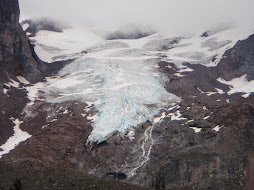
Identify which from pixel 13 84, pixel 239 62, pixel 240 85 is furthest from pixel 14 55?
pixel 239 62

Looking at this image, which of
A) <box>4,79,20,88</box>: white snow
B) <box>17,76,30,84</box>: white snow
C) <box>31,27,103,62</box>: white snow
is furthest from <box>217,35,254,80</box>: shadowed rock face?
<box>4,79,20,88</box>: white snow

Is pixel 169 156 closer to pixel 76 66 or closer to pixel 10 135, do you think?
pixel 10 135

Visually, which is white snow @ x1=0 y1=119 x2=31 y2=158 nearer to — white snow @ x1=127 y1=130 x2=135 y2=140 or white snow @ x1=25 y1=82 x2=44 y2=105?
white snow @ x1=25 y1=82 x2=44 y2=105

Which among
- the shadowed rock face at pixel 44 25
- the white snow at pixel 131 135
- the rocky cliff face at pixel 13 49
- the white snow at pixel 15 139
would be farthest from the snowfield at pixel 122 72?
the white snow at pixel 15 139

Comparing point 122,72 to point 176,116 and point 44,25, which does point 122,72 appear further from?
point 44,25

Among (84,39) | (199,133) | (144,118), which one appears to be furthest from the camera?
(84,39)

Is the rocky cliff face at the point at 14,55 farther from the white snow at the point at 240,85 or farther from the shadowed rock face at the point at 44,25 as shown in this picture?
the shadowed rock face at the point at 44,25


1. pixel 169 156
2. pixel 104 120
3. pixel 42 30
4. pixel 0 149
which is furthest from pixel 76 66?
pixel 42 30
